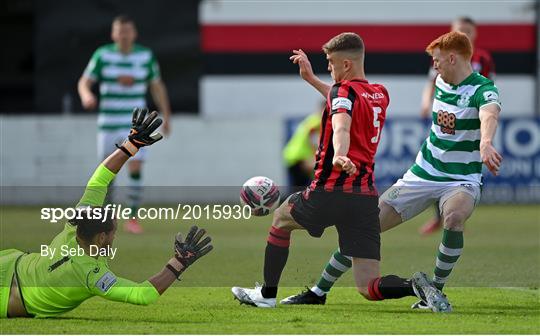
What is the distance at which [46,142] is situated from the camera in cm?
1716

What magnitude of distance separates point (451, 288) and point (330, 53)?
2328mm

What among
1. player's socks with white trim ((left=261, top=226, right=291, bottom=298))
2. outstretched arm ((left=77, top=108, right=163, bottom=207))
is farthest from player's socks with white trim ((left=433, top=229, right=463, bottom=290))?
outstretched arm ((left=77, top=108, right=163, bottom=207))

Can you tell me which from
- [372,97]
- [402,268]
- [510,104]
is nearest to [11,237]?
[402,268]

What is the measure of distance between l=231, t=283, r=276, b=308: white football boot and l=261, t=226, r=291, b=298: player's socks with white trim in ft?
0.22

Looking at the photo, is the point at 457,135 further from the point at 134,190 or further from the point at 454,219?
the point at 134,190

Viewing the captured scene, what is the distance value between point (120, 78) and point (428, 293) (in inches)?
274

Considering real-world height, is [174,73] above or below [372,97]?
below

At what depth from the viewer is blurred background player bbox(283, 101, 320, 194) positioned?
16562 millimetres

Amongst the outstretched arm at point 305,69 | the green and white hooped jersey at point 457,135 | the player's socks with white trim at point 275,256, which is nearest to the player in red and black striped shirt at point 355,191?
the player's socks with white trim at point 275,256

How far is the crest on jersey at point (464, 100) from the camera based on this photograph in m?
7.97

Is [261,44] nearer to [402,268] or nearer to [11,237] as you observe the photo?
[11,237]

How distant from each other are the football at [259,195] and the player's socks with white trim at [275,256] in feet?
1.04

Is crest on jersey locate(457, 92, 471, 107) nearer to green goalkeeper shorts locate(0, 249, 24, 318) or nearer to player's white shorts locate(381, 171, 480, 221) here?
player's white shorts locate(381, 171, 480, 221)

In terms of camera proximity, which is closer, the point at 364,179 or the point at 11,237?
the point at 364,179
